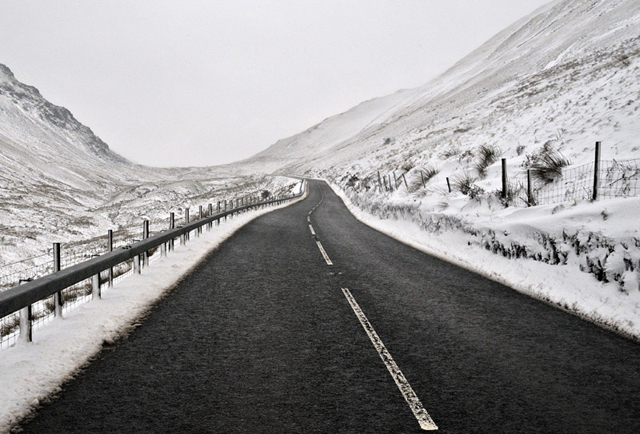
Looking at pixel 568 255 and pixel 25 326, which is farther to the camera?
pixel 568 255

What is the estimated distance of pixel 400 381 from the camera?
3773 mm

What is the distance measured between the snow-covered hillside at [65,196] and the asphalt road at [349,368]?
5826 mm

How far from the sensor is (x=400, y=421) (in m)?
3.14

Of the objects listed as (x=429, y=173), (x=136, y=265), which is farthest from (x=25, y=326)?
(x=429, y=173)

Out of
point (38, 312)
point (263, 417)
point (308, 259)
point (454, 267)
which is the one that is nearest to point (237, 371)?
point (263, 417)

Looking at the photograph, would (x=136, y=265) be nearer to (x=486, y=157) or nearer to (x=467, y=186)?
(x=467, y=186)

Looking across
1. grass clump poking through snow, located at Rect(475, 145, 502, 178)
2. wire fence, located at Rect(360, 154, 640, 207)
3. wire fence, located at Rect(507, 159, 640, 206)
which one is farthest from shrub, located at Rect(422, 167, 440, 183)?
wire fence, located at Rect(507, 159, 640, 206)

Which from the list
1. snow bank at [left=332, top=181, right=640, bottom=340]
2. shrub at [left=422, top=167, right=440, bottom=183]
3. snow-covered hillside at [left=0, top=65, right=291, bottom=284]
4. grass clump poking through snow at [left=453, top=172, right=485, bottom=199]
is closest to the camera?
snow bank at [left=332, top=181, right=640, bottom=340]

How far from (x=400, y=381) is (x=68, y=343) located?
372 cm

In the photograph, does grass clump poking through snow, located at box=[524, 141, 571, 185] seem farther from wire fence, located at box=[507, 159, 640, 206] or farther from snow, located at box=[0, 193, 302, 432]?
snow, located at box=[0, 193, 302, 432]

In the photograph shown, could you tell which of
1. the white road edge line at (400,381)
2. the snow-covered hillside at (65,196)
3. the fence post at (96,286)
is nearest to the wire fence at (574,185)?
the white road edge line at (400,381)

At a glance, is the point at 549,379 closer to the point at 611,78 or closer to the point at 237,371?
the point at 237,371

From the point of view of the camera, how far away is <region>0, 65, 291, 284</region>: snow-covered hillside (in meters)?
31.6

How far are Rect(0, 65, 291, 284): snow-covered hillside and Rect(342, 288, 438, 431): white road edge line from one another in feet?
24.6
